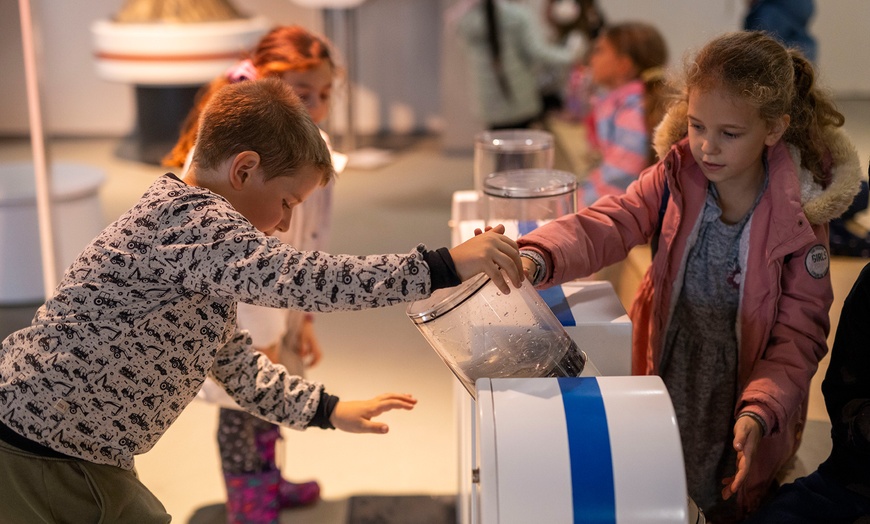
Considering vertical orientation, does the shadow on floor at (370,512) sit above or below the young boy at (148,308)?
below

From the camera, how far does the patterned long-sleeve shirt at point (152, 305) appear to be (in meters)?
1.16

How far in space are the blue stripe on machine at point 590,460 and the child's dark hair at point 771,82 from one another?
563 mm

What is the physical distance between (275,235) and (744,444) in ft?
3.52

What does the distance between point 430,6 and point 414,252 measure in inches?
207

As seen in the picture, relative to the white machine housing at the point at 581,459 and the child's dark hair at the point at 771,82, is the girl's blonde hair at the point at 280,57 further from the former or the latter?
the white machine housing at the point at 581,459

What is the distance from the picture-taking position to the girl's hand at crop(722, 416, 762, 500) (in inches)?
51.3

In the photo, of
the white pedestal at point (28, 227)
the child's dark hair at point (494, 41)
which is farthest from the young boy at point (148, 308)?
the child's dark hair at point (494, 41)

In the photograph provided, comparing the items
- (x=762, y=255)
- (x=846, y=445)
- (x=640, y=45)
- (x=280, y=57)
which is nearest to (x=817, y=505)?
(x=846, y=445)

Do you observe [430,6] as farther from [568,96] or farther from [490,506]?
[490,506]

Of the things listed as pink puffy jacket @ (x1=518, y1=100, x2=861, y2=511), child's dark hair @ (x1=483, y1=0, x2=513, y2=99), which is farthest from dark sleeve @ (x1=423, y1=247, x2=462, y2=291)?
child's dark hair @ (x1=483, y1=0, x2=513, y2=99)

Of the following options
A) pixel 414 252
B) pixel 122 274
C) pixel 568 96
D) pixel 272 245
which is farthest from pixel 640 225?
pixel 568 96

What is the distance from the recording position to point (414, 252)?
118cm

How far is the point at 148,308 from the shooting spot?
1272mm

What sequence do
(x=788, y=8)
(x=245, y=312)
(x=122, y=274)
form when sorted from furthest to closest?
1. (x=788, y=8)
2. (x=245, y=312)
3. (x=122, y=274)
